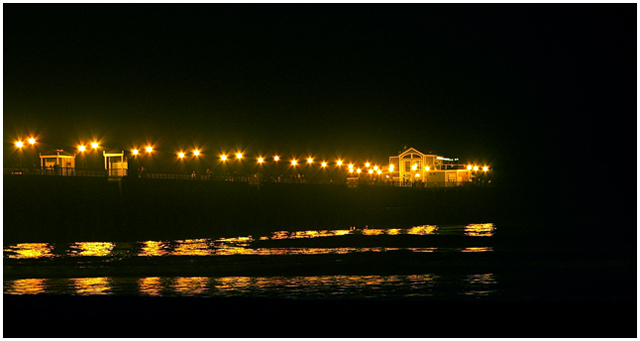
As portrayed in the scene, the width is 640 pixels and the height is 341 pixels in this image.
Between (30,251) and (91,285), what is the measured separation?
885 centimetres

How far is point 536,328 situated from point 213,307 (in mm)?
7170

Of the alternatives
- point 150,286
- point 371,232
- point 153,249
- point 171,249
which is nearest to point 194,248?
point 171,249

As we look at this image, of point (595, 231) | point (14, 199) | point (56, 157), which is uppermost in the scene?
point (56, 157)

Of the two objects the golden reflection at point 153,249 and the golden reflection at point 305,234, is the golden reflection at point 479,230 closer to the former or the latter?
the golden reflection at point 305,234

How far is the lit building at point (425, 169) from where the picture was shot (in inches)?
3612

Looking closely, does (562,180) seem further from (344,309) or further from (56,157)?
(344,309)

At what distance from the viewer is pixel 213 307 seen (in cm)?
1298

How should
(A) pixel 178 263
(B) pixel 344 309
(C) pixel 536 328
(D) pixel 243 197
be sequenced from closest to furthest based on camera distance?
(C) pixel 536 328, (B) pixel 344 309, (A) pixel 178 263, (D) pixel 243 197

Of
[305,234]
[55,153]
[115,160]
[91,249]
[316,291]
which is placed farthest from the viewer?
[115,160]

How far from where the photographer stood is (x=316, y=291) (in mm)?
14609

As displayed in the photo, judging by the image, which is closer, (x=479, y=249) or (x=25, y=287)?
(x=25, y=287)

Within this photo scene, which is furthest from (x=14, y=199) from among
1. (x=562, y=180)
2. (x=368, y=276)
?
(x=562, y=180)

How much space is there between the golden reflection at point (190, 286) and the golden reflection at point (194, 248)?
528 centimetres

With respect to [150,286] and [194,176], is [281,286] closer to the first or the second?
[150,286]
